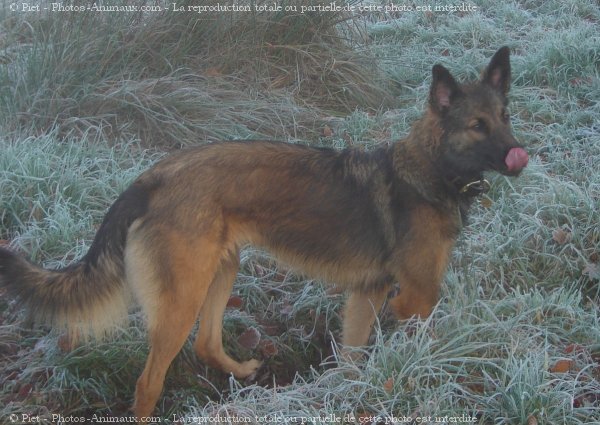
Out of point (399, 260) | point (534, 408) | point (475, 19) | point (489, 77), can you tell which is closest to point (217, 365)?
point (399, 260)

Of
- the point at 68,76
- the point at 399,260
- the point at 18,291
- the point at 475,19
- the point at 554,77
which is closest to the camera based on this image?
the point at 18,291

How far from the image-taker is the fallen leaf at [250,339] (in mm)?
4367

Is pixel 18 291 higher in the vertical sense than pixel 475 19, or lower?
lower

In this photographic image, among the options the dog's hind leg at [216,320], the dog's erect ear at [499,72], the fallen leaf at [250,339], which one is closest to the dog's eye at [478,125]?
the dog's erect ear at [499,72]

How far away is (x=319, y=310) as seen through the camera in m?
4.51

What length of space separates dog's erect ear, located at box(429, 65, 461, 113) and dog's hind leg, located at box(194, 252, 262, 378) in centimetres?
135

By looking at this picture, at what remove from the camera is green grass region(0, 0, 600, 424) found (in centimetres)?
332

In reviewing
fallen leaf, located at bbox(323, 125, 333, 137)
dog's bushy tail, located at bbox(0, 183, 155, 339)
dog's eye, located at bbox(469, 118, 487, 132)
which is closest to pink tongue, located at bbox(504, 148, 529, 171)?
dog's eye, located at bbox(469, 118, 487, 132)

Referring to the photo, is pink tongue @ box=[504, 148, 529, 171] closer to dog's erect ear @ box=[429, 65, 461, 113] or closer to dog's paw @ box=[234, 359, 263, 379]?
dog's erect ear @ box=[429, 65, 461, 113]

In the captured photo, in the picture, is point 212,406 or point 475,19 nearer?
point 212,406

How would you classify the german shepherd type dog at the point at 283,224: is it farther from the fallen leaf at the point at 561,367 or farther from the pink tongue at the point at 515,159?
the fallen leaf at the point at 561,367

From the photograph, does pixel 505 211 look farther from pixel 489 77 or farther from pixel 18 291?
pixel 18 291

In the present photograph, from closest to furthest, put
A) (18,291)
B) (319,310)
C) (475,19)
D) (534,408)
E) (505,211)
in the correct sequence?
(534,408) < (18,291) < (319,310) < (505,211) < (475,19)

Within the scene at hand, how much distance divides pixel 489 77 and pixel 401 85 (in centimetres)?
406
